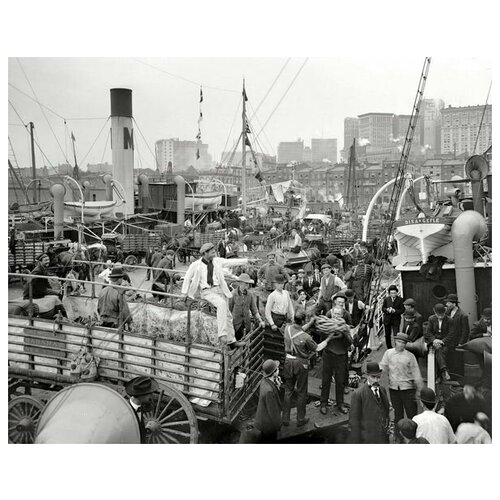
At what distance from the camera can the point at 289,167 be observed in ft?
168

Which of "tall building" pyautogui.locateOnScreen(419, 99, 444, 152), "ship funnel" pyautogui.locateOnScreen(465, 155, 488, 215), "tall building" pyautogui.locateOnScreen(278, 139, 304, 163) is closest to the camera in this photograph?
"ship funnel" pyautogui.locateOnScreen(465, 155, 488, 215)

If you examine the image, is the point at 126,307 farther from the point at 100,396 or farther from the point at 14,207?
the point at 14,207

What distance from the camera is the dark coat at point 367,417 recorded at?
616cm

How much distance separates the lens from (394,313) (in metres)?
9.90

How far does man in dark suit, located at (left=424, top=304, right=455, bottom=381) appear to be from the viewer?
8008 millimetres

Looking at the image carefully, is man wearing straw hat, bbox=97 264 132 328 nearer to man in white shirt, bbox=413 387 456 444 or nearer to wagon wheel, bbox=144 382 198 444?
wagon wheel, bbox=144 382 198 444

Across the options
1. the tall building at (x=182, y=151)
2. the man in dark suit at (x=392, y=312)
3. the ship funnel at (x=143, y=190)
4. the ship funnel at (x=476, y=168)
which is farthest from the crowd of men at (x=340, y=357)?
the ship funnel at (x=143, y=190)

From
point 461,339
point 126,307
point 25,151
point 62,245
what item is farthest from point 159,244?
point 461,339

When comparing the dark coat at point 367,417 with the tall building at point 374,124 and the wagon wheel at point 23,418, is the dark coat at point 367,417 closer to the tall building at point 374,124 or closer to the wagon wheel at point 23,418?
the wagon wheel at point 23,418

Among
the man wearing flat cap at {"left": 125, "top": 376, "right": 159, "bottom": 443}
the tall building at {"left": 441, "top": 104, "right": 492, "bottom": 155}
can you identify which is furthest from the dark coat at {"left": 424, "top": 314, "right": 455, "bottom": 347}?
the man wearing flat cap at {"left": 125, "top": 376, "right": 159, "bottom": 443}

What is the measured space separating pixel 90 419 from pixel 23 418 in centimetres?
132

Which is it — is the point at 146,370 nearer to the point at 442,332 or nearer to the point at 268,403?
the point at 268,403

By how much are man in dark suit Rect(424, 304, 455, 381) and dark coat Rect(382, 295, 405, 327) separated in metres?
1.66

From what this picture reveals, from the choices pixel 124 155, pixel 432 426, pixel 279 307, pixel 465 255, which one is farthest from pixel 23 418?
pixel 124 155
